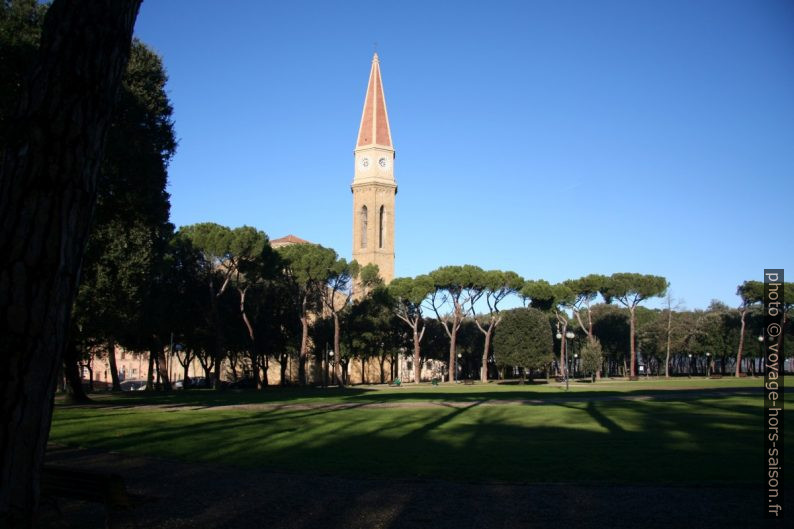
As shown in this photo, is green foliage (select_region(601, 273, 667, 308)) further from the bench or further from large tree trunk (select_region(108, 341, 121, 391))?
the bench

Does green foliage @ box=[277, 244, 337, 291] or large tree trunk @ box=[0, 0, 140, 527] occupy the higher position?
Answer: green foliage @ box=[277, 244, 337, 291]

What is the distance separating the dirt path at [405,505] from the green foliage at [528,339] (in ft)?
158

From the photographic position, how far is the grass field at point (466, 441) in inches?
360

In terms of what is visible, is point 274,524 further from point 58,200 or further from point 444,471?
point 58,200

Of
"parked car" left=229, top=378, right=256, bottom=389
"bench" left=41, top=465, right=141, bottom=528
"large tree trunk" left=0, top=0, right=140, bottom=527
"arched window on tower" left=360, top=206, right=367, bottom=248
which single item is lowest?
"parked car" left=229, top=378, right=256, bottom=389

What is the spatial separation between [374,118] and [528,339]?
38181 mm

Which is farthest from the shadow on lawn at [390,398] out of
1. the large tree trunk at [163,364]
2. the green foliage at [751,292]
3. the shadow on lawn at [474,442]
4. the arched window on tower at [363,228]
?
the arched window on tower at [363,228]

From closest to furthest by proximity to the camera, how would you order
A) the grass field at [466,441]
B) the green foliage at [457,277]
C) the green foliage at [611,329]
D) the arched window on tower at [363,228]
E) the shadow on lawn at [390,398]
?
the grass field at [466,441]
the shadow on lawn at [390,398]
the green foliage at [457,277]
the green foliage at [611,329]
the arched window on tower at [363,228]

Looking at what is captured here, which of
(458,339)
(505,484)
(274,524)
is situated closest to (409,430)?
(505,484)

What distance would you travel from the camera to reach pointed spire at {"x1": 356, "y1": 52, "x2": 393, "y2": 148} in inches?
3248

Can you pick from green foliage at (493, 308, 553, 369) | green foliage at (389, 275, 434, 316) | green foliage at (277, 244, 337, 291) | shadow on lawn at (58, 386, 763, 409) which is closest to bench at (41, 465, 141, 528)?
shadow on lawn at (58, 386, 763, 409)

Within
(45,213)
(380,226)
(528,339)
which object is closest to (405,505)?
(45,213)

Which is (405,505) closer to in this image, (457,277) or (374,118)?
(457,277)

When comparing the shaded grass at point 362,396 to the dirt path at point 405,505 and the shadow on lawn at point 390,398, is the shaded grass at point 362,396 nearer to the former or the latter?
the shadow on lawn at point 390,398
